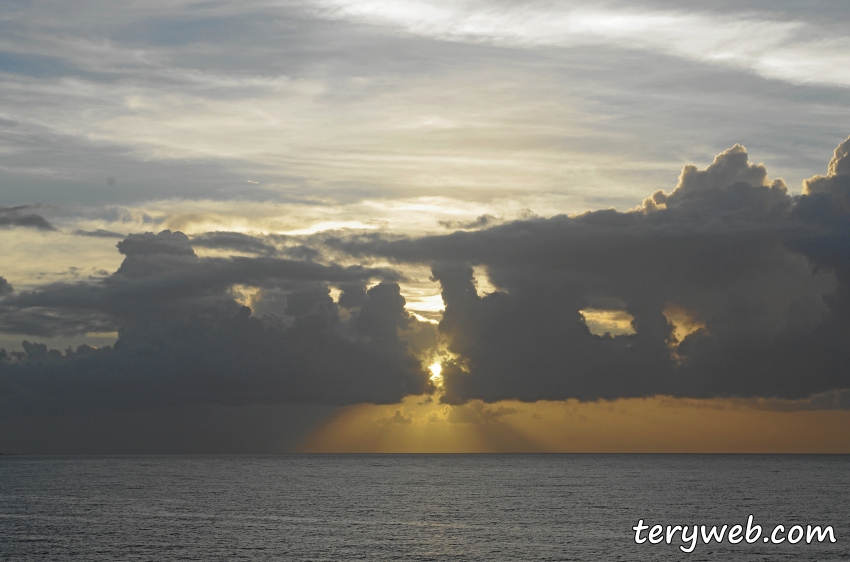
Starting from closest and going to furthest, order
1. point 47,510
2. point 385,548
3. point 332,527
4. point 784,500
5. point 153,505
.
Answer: point 385,548 → point 332,527 → point 47,510 → point 153,505 → point 784,500

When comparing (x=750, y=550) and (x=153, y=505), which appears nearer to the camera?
(x=750, y=550)

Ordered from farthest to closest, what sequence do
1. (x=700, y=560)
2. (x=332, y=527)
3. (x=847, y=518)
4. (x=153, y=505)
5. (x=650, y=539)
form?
(x=153, y=505) → (x=847, y=518) → (x=332, y=527) → (x=650, y=539) → (x=700, y=560)

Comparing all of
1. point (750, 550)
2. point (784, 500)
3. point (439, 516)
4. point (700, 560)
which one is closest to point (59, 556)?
point (439, 516)

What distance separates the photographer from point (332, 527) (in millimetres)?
127312

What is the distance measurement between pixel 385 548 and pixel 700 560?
39.3m

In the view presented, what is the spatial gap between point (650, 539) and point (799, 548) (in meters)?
19.4

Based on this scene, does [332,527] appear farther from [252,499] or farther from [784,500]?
[784,500]

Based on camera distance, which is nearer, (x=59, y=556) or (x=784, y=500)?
(x=59, y=556)

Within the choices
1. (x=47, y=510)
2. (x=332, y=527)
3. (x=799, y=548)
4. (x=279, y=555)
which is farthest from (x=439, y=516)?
(x=47, y=510)

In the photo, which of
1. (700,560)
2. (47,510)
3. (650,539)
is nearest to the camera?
(700,560)

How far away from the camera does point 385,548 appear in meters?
105

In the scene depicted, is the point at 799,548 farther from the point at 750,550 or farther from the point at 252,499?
the point at 252,499

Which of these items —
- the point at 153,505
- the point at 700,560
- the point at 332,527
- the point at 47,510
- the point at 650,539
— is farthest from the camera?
the point at 153,505

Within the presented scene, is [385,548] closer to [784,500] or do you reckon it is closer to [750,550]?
[750,550]
